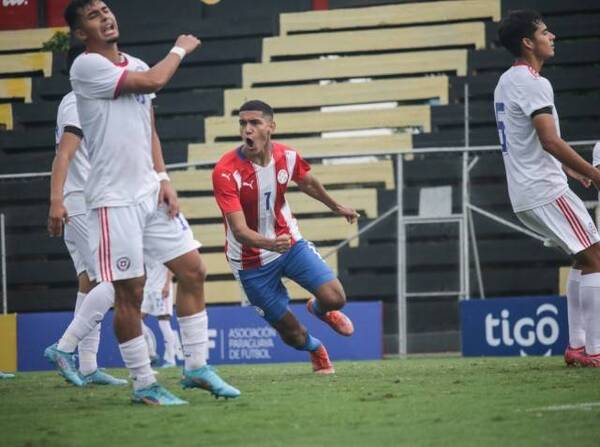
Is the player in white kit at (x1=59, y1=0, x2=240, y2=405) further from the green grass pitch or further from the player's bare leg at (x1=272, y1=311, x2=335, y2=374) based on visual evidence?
the player's bare leg at (x1=272, y1=311, x2=335, y2=374)

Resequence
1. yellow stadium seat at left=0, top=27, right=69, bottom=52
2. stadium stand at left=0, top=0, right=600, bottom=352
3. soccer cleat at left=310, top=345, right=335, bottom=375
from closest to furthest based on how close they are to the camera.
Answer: soccer cleat at left=310, top=345, right=335, bottom=375 → stadium stand at left=0, top=0, right=600, bottom=352 → yellow stadium seat at left=0, top=27, right=69, bottom=52

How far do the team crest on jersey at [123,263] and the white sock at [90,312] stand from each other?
77.8 inches

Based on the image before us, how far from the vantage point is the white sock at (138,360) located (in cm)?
641

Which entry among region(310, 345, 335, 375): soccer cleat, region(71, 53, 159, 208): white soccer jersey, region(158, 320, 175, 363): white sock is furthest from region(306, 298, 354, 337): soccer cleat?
region(158, 320, 175, 363): white sock

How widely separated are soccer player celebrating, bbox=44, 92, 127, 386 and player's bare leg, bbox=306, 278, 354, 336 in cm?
159

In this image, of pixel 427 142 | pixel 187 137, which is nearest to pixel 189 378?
pixel 427 142

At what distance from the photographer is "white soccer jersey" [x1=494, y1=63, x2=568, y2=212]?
834 cm

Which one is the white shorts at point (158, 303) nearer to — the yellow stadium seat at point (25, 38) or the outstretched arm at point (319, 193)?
the outstretched arm at point (319, 193)

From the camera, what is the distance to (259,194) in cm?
902

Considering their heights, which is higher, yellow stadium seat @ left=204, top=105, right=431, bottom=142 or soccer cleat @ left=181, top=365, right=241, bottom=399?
yellow stadium seat @ left=204, top=105, right=431, bottom=142

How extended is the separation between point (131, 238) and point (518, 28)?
354cm

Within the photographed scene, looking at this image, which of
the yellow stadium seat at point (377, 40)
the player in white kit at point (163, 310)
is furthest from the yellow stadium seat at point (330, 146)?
the player in white kit at point (163, 310)

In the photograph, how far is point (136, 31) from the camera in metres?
19.6

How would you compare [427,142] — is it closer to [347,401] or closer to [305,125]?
[305,125]
